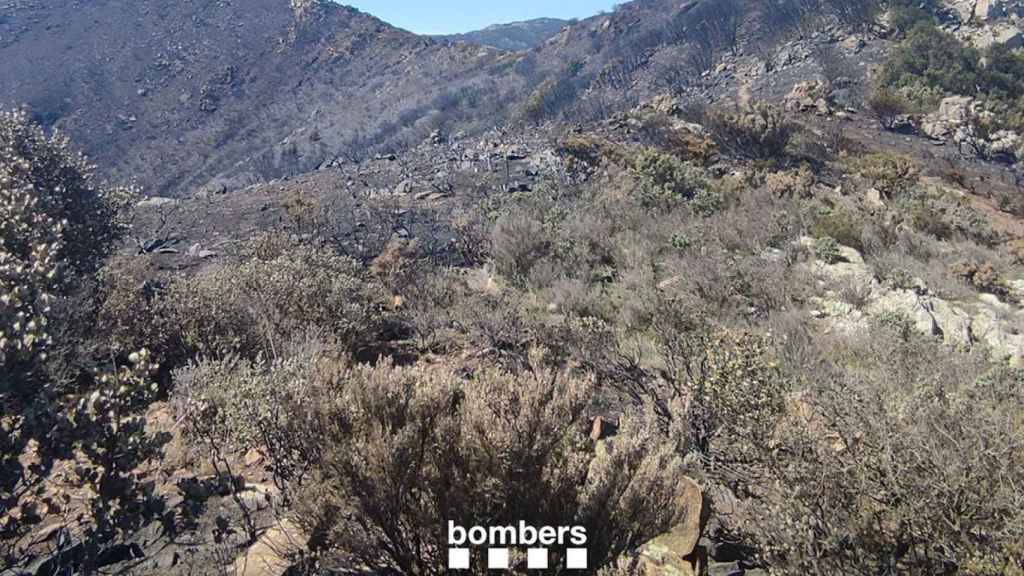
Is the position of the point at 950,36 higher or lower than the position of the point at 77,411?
higher

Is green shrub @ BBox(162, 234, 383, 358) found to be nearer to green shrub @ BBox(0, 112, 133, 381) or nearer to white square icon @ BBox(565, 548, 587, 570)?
green shrub @ BBox(0, 112, 133, 381)

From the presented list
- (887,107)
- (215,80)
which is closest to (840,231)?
(887,107)

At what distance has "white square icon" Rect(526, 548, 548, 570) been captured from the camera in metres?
2.39

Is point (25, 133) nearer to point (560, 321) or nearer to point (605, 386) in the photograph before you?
point (560, 321)

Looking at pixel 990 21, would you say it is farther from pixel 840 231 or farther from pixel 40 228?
pixel 40 228

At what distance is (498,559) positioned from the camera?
2.41 metres

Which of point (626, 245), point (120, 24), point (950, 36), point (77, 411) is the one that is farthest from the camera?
point (120, 24)

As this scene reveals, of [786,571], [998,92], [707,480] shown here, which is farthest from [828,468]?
[998,92]

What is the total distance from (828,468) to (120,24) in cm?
7115

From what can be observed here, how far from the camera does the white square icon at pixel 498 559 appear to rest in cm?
239

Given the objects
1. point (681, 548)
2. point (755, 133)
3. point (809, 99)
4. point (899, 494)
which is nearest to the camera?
point (899, 494)

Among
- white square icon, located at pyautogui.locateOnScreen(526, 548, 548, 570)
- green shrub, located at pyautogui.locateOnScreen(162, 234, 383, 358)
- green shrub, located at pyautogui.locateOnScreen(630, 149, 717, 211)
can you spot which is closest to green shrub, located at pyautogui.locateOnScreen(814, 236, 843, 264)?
green shrub, located at pyautogui.locateOnScreen(630, 149, 717, 211)

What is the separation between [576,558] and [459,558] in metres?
0.51

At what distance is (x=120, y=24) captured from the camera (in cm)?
5544
